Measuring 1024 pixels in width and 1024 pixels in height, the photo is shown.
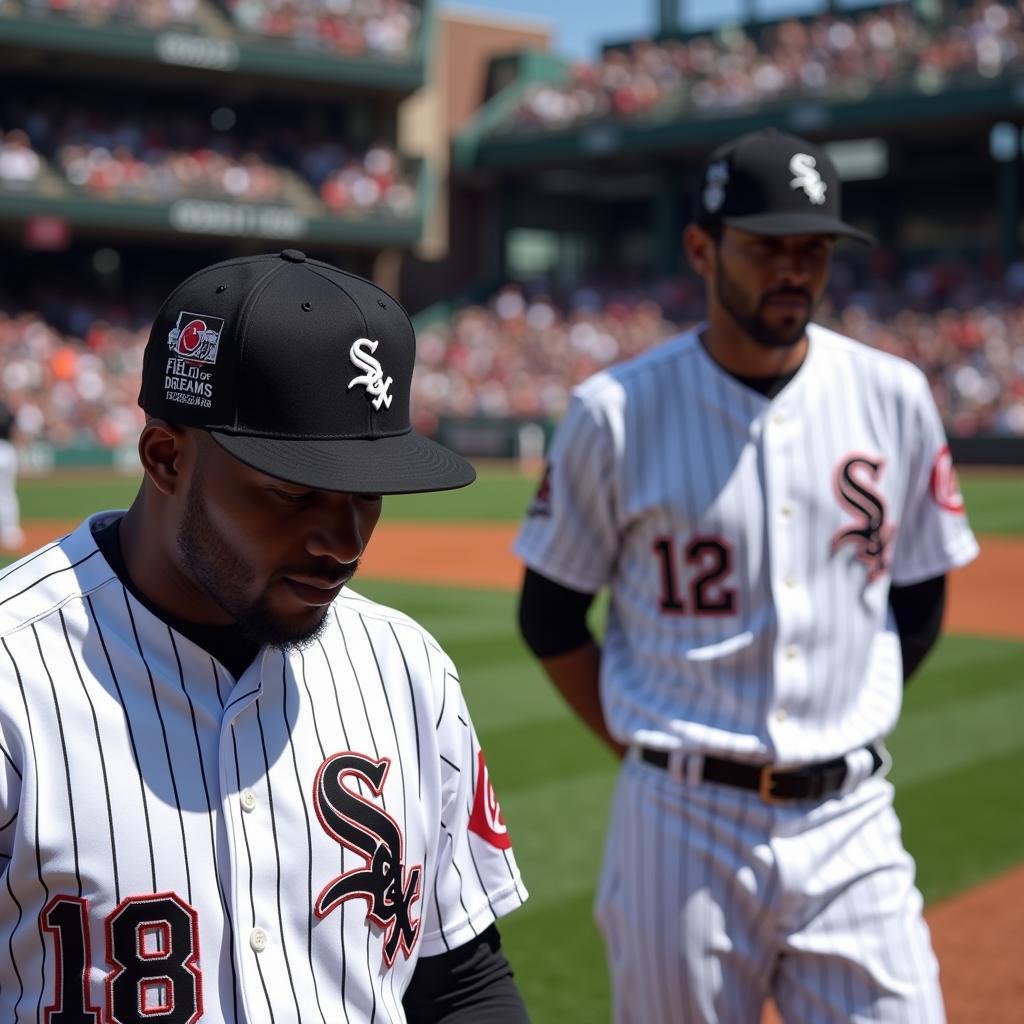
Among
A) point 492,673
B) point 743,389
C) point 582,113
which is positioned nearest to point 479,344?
point 582,113

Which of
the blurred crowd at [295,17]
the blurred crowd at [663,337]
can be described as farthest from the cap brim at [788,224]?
Result: the blurred crowd at [295,17]

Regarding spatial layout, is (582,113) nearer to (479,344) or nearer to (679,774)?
(479,344)

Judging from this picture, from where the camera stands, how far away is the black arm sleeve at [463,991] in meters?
1.84

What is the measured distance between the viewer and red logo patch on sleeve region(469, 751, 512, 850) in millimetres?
1924

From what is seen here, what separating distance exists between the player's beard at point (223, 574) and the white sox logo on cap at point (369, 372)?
0.23m

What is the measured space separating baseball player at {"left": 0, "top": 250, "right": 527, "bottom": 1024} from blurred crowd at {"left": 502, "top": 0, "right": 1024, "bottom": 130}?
30477mm

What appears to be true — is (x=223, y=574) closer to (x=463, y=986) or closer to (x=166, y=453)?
(x=166, y=453)

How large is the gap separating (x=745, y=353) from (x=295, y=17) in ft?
112

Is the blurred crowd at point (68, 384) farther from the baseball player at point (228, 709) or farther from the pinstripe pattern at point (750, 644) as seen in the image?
the baseball player at point (228, 709)

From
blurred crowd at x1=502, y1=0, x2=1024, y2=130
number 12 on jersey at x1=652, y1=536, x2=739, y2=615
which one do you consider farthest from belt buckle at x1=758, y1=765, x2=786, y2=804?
blurred crowd at x1=502, y1=0, x2=1024, y2=130

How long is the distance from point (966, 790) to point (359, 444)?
564 cm

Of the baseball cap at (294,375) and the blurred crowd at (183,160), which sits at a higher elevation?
the blurred crowd at (183,160)

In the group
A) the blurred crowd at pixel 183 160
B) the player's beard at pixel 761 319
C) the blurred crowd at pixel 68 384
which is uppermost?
the blurred crowd at pixel 183 160

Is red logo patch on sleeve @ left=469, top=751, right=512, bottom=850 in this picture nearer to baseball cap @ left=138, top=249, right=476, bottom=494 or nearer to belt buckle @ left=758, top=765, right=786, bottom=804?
baseball cap @ left=138, top=249, right=476, bottom=494
